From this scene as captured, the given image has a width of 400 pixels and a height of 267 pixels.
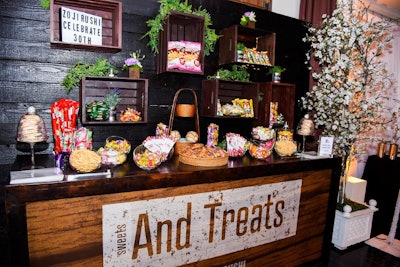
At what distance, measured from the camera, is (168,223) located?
1.86m

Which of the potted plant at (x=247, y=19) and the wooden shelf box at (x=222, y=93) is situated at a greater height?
the potted plant at (x=247, y=19)

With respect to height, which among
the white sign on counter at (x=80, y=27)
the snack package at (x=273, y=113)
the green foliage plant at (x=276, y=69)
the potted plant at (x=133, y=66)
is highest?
the white sign on counter at (x=80, y=27)

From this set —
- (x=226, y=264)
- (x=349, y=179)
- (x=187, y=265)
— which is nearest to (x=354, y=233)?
(x=349, y=179)

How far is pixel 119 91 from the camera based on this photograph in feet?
7.54

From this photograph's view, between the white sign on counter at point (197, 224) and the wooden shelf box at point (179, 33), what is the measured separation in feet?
3.53

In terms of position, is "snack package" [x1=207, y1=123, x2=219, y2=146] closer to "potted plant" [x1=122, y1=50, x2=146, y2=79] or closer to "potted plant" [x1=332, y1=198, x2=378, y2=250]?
"potted plant" [x1=122, y1=50, x2=146, y2=79]

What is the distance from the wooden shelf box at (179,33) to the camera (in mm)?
2254

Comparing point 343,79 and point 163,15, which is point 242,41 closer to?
point 163,15

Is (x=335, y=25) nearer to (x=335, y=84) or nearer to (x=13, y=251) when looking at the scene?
(x=335, y=84)

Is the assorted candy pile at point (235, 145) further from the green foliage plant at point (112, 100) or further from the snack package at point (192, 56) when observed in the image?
the green foliage plant at point (112, 100)

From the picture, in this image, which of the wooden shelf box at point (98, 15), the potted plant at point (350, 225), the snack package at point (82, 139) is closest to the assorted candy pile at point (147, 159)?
the snack package at point (82, 139)

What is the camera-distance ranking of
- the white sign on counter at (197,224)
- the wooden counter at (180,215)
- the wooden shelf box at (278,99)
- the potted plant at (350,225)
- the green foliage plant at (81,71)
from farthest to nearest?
the potted plant at (350,225)
the wooden shelf box at (278,99)
the green foliage plant at (81,71)
the white sign on counter at (197,224)
the wooden counter at (180,215)

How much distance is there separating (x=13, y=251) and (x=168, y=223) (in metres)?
0.85

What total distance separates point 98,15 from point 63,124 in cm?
88
